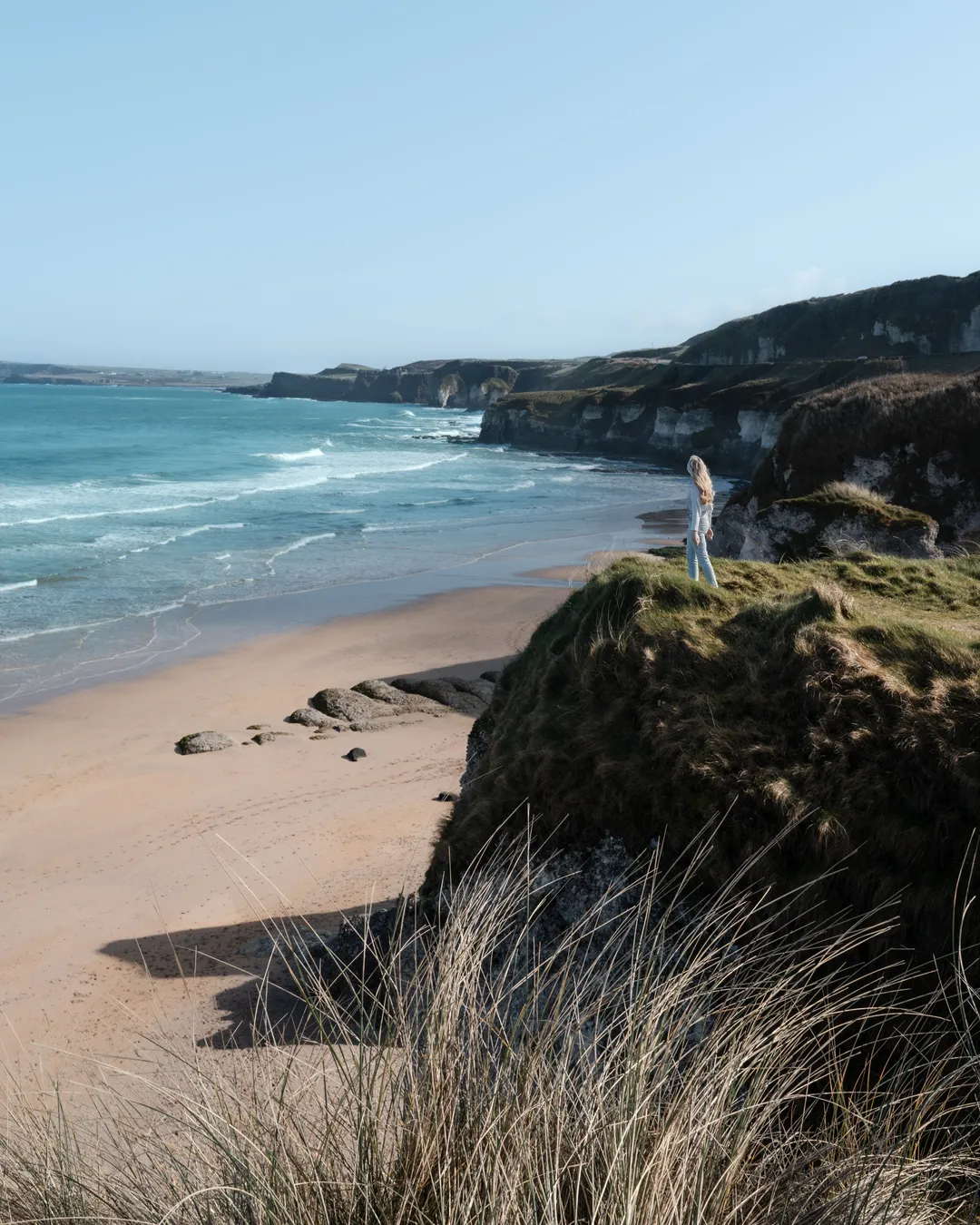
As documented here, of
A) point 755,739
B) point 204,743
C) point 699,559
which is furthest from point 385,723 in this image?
point 755,739

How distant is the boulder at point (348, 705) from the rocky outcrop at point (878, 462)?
29.3 ft

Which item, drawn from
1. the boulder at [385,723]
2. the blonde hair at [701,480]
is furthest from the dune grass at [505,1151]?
the boulder at [385,723]

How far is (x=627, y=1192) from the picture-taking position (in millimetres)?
3217

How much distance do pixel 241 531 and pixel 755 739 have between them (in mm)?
37662

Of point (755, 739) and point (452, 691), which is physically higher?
point (755, 739)

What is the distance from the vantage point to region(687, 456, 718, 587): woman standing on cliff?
10.7 metres

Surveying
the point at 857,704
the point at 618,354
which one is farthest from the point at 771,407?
the point at 618,354

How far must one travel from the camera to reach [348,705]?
19.6 meters

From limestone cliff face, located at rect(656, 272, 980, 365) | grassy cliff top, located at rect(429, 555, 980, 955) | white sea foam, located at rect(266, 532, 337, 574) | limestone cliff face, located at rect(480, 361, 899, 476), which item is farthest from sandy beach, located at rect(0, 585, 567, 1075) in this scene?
limestone cliff face, located at rect(656, 272, 980, 365)

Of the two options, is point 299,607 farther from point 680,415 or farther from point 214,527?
point 680,415

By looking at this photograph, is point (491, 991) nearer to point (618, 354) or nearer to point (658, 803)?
point (658, 803)

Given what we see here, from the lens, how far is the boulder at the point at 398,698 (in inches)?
778

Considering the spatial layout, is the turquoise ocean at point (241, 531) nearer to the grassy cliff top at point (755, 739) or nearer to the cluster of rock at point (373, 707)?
the cluster of rock at point (373, 707)

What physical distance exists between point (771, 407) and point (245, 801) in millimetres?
60620
